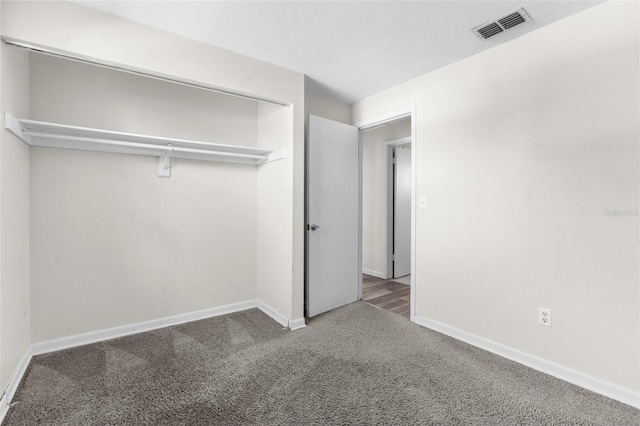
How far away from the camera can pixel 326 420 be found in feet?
5.18

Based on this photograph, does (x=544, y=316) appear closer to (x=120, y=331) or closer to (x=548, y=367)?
(x=548, y=367)

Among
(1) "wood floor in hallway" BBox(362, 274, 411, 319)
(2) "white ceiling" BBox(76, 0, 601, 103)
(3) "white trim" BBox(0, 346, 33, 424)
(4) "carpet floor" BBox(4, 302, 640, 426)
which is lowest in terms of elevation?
(4) "carpet floor" BBox(4, 302, 640, 426)

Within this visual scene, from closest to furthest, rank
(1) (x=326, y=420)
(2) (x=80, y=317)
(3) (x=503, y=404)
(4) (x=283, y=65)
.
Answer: (1) (x=326, y=420) < (3) (x=503, y=404) < (2) (x=80, y=317) < (4) (x=283, y=65)

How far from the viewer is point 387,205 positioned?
4656mm

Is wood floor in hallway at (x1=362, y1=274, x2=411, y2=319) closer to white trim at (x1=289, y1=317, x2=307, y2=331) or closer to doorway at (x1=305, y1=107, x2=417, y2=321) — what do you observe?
doorway at (x1=305, y1=107, x2=417, y2=321)

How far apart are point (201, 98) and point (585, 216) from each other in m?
3.28

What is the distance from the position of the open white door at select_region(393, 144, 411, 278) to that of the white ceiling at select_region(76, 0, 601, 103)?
2.19 metres

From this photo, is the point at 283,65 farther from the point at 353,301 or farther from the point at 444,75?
the point at 353,301

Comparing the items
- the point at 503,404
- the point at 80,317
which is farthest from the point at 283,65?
the point at 503,404

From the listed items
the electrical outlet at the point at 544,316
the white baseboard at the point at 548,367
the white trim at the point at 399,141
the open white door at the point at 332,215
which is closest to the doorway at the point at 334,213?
the open white door at the point at 332,215

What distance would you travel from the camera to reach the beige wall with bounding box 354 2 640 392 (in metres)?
1.76

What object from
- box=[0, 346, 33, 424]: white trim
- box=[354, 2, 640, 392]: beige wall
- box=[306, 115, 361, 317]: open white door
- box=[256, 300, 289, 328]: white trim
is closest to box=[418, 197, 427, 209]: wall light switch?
box=[354, 2, 640, 392]: beige wall

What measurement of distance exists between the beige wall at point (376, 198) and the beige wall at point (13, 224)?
4041 millimetres

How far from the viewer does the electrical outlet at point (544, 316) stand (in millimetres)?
2037
